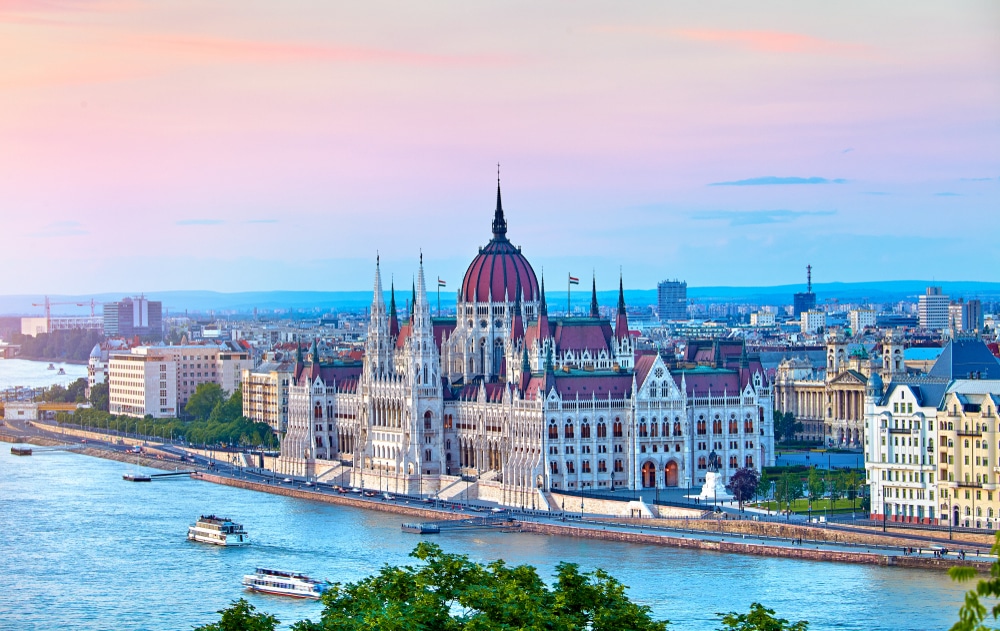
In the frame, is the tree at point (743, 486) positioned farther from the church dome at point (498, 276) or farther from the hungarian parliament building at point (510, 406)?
the church dome at point (498, 276)

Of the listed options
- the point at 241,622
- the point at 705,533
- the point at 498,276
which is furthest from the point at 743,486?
the point at 241,622

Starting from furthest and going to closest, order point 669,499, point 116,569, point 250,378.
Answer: point 250,378
point 669,499
point 116,569

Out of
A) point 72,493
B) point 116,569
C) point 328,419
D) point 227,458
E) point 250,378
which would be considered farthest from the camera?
point 250,378

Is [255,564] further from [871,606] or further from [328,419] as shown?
[328,419]

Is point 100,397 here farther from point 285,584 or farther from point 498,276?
point 285,584

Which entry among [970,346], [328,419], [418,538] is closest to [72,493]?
[328,419]

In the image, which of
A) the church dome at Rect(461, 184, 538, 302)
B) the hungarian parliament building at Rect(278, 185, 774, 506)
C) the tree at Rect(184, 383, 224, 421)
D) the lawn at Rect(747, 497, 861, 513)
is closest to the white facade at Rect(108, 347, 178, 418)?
the tree at Rect(184, 383, 224, 421)

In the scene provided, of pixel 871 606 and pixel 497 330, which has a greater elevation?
pixel 497 330

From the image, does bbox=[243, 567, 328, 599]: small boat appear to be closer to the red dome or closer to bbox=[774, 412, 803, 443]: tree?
the red dome

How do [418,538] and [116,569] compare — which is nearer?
[116,569]
